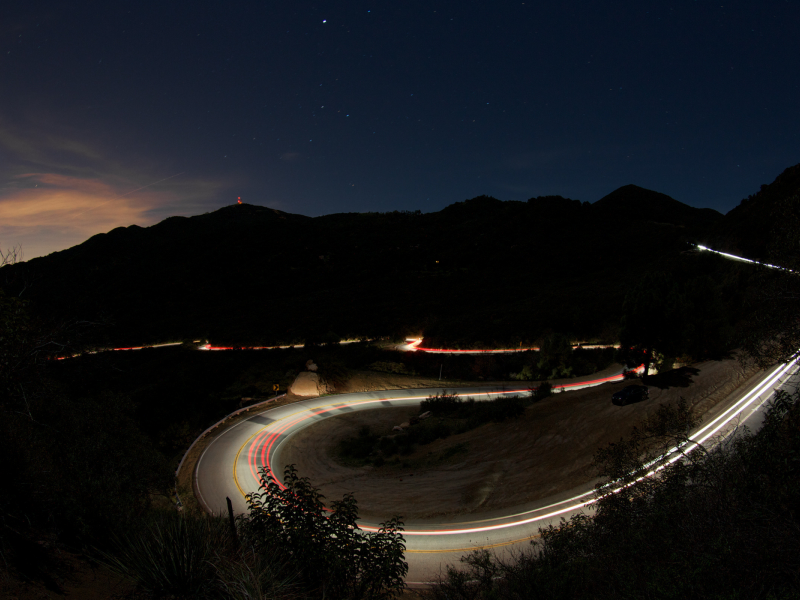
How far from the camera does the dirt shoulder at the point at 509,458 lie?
16.7m

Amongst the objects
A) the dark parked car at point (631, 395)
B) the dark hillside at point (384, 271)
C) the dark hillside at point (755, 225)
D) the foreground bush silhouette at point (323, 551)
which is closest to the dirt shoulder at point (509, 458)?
the dark parked car at point (631, 395)

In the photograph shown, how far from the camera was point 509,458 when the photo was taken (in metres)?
19.8

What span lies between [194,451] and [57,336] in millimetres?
16283

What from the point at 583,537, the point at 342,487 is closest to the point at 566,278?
the point at 342,487

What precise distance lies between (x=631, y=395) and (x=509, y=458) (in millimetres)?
6549

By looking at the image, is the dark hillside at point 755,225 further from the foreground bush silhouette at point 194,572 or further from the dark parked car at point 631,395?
the foreground bush silhouette at point 194,572

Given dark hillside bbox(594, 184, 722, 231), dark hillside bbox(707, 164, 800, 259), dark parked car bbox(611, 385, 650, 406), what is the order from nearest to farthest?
1. dark parked car bbox(611, 385, 650, 406)
2. dark hillside bbox(707, 164, 800, 259)
3. dark hillside bbox(594, 184, 722, 231)

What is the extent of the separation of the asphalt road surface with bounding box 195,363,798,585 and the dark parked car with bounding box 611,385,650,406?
290 cm

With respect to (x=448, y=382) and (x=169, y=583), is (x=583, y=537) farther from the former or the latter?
(x=448, y=382)

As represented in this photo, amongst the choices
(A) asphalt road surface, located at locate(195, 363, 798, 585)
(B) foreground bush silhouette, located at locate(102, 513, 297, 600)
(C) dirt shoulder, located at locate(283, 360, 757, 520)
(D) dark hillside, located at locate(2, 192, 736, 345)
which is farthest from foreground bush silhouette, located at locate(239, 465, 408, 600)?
(D) dark hillside, located at locate(2, 192, 736, 345)

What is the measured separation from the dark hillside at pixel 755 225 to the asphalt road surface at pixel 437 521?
3466 centimetres

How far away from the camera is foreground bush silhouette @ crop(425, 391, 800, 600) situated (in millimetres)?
5758

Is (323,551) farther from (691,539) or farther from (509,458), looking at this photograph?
(509,458)

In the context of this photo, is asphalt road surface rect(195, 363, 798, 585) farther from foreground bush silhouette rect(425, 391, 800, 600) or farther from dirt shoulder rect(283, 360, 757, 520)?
foreground bush silhouette rect(425, 391, 800, 600)
